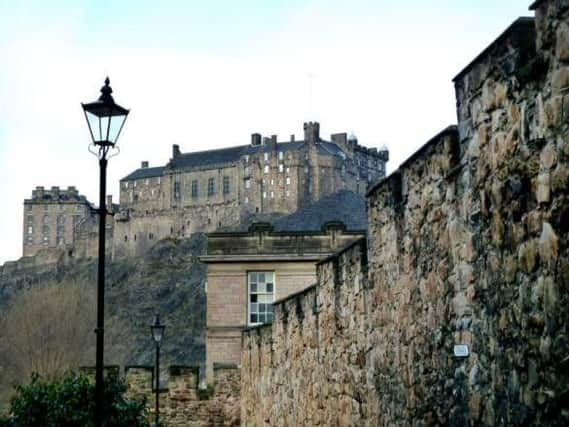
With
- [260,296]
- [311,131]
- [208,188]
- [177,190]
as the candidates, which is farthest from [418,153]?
[177,190]

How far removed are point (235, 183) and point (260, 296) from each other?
91899mm

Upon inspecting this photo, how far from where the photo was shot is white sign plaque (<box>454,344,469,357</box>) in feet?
18.8

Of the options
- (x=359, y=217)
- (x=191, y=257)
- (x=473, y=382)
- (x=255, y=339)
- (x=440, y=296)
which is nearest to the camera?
(x=473, y=382)

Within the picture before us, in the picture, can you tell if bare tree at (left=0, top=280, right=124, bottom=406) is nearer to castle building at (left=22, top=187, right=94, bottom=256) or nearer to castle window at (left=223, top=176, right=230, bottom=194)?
castle window at (left=223, top=176, right=230, bottom=194)

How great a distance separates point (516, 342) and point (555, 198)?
0.87 m

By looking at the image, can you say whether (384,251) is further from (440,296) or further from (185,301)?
(185,301)

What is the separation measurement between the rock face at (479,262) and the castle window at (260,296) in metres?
18.4

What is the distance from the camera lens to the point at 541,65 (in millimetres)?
4609

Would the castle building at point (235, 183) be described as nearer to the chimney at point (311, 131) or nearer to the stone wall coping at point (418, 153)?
the chimney at point (311, 131)

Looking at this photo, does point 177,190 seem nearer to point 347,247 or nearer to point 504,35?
point 347,247

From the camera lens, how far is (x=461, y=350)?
19.0ft

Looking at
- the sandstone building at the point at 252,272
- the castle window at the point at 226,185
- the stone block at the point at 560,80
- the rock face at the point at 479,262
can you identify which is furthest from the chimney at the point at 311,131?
the stone block at the point at 560,80

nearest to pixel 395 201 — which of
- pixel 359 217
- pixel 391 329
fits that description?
pixel 391 329

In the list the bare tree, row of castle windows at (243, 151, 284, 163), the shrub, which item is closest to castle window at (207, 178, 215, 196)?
row of castle windows at (243, 151, 284, 163)
